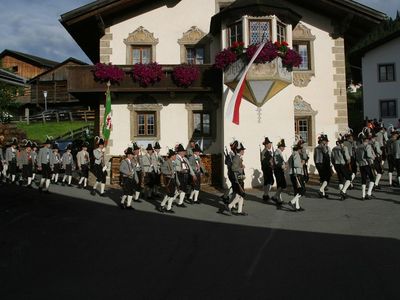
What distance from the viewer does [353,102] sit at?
54.1 meters

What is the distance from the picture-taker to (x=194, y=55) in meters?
19.5

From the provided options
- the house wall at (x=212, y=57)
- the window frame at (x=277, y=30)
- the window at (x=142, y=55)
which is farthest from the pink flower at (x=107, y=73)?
the window frame at (x=277, y=30)

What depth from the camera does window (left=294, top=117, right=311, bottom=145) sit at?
1938 cm

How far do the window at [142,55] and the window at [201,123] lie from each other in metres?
3.19

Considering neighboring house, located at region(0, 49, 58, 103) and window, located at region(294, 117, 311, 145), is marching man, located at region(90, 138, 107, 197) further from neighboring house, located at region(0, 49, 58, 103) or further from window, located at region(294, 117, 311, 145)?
neighboring house, located at region(0, 49, 58, 103)

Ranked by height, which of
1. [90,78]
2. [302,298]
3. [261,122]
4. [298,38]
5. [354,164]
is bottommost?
[302,298]

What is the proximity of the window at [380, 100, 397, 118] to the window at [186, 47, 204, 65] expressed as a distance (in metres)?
22.3

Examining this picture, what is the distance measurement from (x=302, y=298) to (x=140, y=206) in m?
8.21

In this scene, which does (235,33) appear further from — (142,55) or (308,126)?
(308,126)

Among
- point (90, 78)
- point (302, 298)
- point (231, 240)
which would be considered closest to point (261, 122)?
point (90, 78)

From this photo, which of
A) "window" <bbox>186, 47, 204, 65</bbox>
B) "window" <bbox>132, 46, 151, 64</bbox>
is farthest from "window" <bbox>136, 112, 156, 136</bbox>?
"window" <bbox>186, 47, 204, 65</bbox>

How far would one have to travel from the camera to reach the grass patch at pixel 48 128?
1487 inches

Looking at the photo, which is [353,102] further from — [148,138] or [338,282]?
[338,282]

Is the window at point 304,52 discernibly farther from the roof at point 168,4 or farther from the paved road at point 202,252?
the paved road at point 202,252
